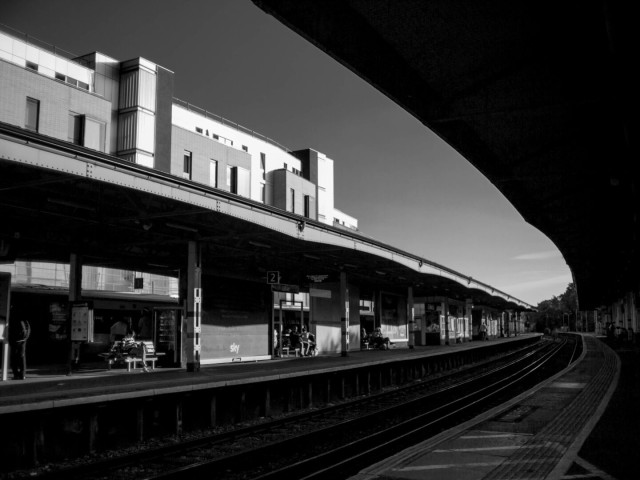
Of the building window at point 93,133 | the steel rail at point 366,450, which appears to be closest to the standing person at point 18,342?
the steel rail at point 366,450

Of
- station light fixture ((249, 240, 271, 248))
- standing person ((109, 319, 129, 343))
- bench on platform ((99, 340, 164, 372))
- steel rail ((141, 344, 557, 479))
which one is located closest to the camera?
steel rail ((141, 344, 557, 479))

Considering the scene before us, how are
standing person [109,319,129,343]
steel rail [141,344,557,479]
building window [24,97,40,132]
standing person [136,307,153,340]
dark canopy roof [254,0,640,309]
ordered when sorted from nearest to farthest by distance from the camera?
1. dark canopy roof [254,0,640,309]
2. steel rail [141,344,557,479]
3. standing person [136,307,153,340]
4. standing person [109,319,129,343]
5. building window [24,97,40,132]

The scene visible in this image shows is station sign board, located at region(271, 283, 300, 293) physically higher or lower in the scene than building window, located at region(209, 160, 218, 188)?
lower

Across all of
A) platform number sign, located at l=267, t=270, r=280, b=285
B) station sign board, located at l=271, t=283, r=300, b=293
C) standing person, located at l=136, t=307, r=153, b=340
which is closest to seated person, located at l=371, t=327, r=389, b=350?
station sign board, located at l=271, t=283, r=300, b=293

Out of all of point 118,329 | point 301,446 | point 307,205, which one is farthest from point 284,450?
point 307,205

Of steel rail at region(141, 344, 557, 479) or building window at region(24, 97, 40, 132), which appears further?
building window at region(24, 97, 40, 132)

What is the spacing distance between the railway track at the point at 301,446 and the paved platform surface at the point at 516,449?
1085mm

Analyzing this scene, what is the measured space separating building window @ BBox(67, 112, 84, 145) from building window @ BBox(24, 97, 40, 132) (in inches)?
75.6

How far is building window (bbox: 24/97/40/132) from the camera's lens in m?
29.1

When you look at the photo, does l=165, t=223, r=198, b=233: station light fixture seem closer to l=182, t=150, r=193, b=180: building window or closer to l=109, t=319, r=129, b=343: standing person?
l=109, t=319, r=129, b=343: standing person

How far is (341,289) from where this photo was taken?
25.9m

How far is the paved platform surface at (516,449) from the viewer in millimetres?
7191

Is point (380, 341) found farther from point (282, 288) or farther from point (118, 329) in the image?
point (118, 329)

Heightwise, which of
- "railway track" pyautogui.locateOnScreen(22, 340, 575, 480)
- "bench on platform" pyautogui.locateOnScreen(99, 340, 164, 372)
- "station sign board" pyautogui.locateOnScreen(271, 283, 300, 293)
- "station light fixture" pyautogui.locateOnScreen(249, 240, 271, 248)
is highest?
"station light fixture" pyautogui.locateOnScreen(249, 240, 271, 248)
